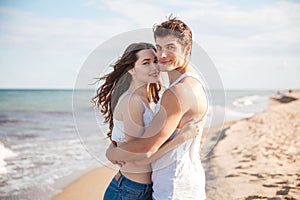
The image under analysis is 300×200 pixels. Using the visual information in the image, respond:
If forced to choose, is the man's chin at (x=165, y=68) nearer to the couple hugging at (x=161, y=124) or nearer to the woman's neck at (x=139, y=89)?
the couple hugging at (x=161, y=124)

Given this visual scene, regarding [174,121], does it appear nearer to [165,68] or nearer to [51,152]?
[165,68]

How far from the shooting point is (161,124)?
2.19 metres

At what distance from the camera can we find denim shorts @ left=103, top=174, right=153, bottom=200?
95.7 inches

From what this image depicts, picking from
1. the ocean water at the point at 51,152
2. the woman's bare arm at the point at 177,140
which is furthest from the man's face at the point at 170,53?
the ocean water at the point at 51,152

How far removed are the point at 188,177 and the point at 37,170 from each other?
4987 millimetres

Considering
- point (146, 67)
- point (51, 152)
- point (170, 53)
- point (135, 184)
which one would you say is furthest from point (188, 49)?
point (51, 152)

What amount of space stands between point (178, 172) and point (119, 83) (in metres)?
0.68

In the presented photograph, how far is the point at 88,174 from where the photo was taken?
257 inches

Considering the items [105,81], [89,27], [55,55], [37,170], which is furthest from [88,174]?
[55,55]

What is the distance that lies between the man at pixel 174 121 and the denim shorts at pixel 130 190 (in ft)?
0.25

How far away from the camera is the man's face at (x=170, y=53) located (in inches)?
92.0

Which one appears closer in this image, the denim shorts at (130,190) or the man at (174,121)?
the man at (174,121)

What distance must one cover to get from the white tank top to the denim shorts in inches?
3.0

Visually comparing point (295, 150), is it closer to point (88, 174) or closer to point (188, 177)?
point (88, 174)
